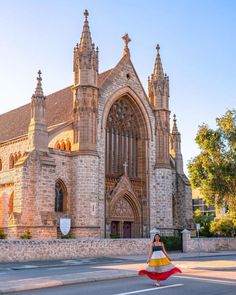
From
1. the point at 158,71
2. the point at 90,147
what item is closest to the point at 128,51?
the point at 158,71

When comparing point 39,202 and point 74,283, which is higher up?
point 39,202

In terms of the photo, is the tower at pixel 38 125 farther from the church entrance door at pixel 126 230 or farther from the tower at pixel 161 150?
the tower at pixel 161 150

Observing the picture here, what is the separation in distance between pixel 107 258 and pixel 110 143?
11886mm

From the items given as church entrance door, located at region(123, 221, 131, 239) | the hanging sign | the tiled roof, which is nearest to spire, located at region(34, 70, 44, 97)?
the tiled roof

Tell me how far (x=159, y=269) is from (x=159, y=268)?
3 centimetres

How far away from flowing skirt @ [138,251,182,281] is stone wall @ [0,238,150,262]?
41.3ft

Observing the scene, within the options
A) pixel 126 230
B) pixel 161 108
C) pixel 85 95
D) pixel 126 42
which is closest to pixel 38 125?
pixel 85 95

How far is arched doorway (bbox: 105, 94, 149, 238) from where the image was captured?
3647 centimetres

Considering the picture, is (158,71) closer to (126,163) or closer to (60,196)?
(126,163)

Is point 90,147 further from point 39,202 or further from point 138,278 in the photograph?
point 138,278

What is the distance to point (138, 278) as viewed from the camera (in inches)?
596

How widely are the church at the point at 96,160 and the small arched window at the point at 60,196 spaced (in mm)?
74

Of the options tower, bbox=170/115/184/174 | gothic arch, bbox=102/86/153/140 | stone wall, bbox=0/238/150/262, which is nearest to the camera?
stone wall, bbox=0/238/150/262

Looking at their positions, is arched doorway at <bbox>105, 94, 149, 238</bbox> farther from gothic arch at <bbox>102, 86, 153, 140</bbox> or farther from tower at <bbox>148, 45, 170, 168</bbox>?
tower at <bbox>148, 45, 170, 168</bbox>
